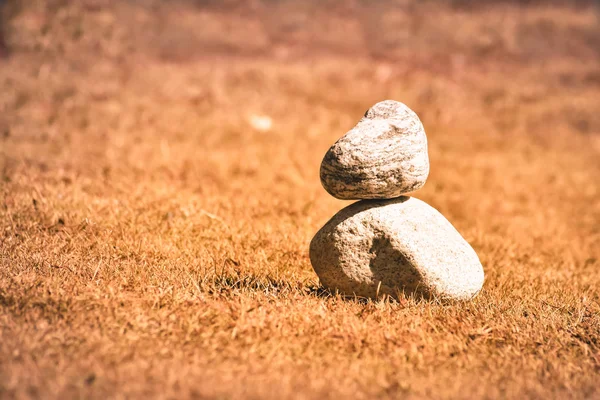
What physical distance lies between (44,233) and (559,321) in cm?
481

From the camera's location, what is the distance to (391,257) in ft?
15.7

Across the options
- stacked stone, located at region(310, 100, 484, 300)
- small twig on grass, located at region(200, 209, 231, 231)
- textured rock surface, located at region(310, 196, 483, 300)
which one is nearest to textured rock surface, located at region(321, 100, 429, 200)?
stacked stone, located at region(310, 100, 484, 300)

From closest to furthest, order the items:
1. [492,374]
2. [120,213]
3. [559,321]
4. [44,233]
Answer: [492,374]
[559,321]
[44,233]
[120,213]

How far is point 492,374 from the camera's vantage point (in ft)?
12.7

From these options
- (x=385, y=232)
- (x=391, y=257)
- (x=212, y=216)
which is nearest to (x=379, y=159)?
(x=385, y=232)

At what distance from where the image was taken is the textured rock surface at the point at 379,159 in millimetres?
4750

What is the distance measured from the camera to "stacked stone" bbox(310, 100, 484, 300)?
476cm

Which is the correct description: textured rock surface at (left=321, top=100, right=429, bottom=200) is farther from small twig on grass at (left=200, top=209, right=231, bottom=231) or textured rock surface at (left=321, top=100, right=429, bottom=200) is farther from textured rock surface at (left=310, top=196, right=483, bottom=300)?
small twig on grass at (left=200, top=209, right=231, bottom=231)

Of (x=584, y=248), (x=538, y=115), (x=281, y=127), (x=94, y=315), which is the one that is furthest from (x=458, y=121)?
(x=94, y=315)

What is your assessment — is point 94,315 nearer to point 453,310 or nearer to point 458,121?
point 453,310

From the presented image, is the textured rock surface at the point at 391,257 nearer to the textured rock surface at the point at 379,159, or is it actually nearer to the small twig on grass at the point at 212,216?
the textured rock surface at the point at 379,159

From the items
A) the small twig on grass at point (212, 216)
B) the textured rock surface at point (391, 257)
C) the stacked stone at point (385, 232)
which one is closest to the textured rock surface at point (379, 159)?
the stacked stone at point (385, 232)

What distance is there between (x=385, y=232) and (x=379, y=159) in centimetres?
60

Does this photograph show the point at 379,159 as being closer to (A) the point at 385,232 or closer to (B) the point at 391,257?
(A) the point at 385,232
